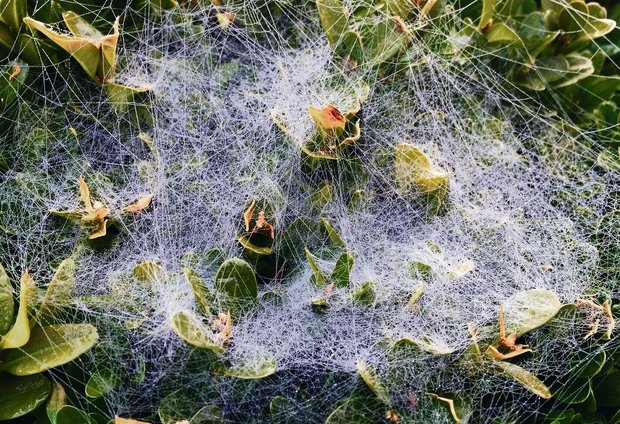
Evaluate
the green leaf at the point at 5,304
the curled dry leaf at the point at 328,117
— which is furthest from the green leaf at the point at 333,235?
the green leaf at the point at 5,304

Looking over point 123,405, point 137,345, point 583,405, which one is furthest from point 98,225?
point 583,405

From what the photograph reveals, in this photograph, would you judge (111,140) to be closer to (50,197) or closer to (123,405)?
(50,197)

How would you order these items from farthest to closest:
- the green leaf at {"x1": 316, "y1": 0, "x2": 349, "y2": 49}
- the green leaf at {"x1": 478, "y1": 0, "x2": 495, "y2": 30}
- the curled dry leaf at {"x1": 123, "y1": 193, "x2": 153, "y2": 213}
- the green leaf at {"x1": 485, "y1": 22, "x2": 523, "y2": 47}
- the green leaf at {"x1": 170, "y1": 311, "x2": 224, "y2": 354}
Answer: the green leaf at {"x1": 485, "y1": 22, "x2": 523, "y2": 47}
the green leaf at {"x1": 478, "y1": 0, "x2": 495, "y2": 30}
the green leaf at {"x1": 316, "y1": 0, "x2": 349, "y2": 49}
the curled dry leaf at {"x1": 123, "y1": 193, "x2": 153, "y2": 213}
the green leaf at {"x1": 170, "y1": 311, "x2": 224, "y2": 354}

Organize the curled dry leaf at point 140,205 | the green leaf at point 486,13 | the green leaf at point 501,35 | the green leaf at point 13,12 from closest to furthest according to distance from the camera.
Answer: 1. the curled dry leaf at point 140,205
2. the green leaf at point 13,12
3. the green leaf at point 486,13
4. the green leaf at point 501,35

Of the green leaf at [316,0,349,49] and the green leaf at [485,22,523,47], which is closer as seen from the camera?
the green leaf at [316,0,349,49]

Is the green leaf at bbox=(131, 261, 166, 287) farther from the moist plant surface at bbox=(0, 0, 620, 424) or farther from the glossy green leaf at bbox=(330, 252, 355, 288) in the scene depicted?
the glossy green leaf at bbox=(330, 252, 355, 288)

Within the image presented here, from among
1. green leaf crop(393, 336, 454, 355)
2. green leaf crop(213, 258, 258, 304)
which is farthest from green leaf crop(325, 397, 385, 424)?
green leaf crop(213, 258, 258, 304)

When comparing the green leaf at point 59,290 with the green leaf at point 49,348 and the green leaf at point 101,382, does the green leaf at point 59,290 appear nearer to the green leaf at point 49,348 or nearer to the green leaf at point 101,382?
the green leaf at point 49,348

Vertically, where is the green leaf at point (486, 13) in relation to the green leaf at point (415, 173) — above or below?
above
